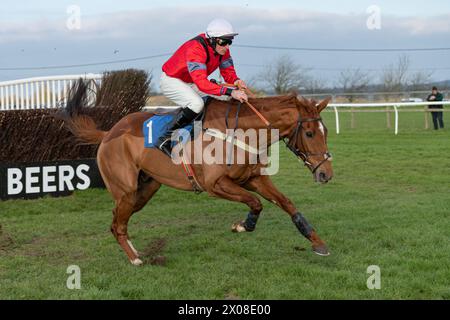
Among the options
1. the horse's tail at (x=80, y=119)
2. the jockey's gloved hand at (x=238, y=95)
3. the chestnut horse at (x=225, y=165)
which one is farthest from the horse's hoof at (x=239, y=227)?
the horse's tail at (x=80, y=119)

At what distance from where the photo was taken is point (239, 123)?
17.6ft

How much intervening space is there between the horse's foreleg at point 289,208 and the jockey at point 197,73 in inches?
32.5

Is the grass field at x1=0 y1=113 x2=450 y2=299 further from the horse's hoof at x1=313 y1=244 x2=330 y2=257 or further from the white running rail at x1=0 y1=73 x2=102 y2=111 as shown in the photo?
the white running rail at x1=0 y1=73 x2=102 y2=111

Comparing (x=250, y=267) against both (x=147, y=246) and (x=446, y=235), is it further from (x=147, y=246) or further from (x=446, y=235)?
(x=446, y=235)

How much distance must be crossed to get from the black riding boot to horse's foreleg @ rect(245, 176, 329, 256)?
824 mm

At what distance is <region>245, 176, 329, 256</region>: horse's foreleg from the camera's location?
205 inches

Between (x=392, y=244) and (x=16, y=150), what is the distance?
5.78m

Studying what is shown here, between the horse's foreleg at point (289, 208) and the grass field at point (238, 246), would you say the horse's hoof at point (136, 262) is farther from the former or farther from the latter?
the horse's foreleg at point (289, 208)

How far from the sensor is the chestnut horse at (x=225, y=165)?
16.9ft

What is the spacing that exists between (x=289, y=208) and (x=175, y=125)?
1339 mm

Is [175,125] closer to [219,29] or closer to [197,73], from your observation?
[197,73]

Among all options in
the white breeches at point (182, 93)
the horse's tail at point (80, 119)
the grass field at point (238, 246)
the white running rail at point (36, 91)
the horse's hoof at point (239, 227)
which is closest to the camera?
the grass field at point (238, 246)

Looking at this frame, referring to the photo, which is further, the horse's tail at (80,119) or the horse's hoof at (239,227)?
the horse's tail at (80,119)

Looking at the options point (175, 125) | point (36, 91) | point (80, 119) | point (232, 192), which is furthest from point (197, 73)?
point (36, 91)
